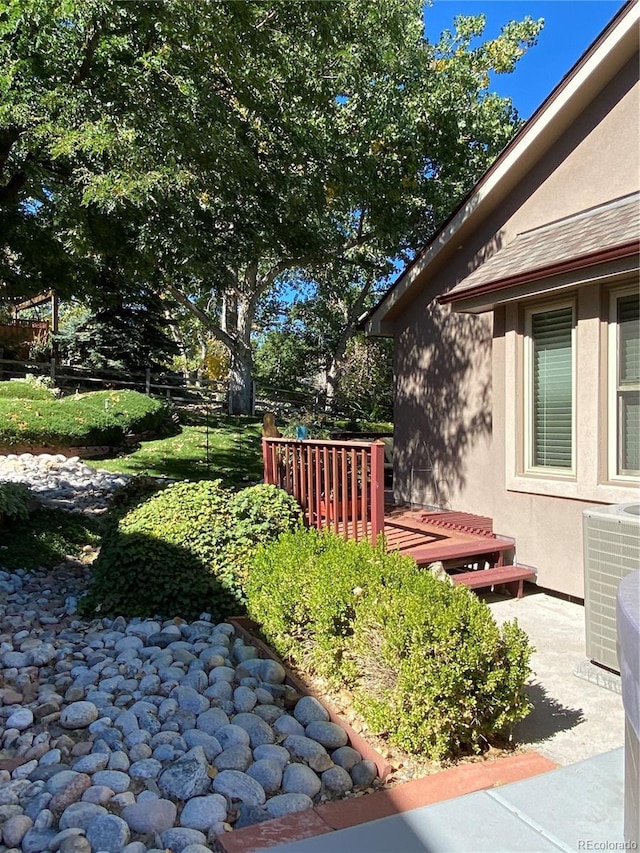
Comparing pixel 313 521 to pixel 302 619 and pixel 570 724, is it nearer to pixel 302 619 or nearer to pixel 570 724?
pixel 302 619

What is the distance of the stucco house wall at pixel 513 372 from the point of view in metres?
4.98

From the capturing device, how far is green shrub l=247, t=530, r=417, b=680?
347 cm

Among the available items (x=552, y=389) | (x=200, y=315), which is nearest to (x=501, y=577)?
(x=552, y=389)

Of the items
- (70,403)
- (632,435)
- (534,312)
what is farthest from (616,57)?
(70,403)

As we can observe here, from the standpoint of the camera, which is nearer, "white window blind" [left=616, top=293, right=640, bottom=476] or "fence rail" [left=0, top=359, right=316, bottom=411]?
"white window blind" [left=616, top=293, right=640, bottom=476]

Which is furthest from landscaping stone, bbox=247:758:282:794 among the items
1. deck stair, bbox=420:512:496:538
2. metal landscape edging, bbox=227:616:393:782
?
deck stair, bbox=420:512:496:538

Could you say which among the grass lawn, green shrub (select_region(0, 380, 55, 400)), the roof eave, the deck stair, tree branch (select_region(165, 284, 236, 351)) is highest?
tree branch (select_region(165, 284, 236, 351))

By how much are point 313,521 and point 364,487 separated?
0.83m

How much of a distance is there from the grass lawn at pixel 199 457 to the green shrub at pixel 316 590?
17.7 ft

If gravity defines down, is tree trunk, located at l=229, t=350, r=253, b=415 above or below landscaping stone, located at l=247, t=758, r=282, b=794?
above

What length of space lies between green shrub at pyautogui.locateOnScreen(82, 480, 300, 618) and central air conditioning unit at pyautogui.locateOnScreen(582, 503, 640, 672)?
2.51m

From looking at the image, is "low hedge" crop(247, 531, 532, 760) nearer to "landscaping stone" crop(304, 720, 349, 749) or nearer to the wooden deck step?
"landscaping stone" crop(304, 720, 349, 749)

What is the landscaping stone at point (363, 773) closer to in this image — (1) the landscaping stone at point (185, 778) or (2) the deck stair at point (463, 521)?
(1) the landscaping stone at point (185, 778)

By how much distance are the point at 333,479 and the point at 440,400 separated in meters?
2.49
